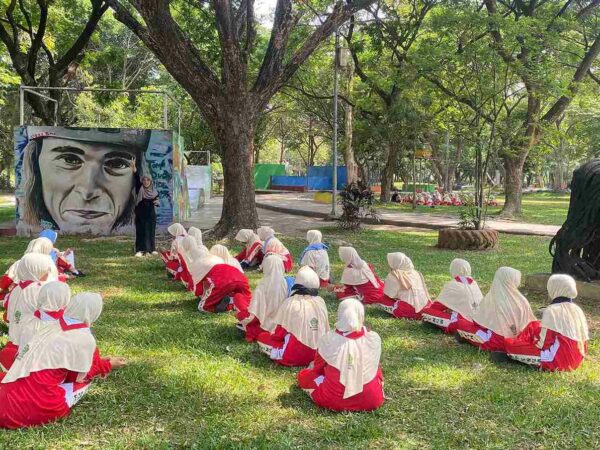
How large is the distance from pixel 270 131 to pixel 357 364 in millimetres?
40056

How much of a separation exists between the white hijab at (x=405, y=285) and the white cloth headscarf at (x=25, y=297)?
11.5ft

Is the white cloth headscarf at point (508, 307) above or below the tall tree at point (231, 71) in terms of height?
below

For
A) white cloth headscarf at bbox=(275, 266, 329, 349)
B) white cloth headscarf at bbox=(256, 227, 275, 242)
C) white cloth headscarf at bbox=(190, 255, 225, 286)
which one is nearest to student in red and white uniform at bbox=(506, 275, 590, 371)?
white cloth headscarf at bbox=(275, 266, 329, 349)

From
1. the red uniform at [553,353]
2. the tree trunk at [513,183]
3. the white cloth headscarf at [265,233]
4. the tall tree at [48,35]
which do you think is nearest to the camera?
the red uniform at [553,353]

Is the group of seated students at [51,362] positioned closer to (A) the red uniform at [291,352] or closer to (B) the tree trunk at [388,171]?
(A) the red uniform at [291,352]

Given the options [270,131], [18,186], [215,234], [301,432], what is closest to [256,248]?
[215,234]

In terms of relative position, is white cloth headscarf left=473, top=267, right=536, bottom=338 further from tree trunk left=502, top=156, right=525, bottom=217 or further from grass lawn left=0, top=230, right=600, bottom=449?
tree trunk left=502, top=156, right=525, bottom=217

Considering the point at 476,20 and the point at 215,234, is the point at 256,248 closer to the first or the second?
the point at 215,234

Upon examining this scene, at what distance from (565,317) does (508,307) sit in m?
0.52

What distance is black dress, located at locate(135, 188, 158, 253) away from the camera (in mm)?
10031

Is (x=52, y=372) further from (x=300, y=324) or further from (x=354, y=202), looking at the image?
(x=354, y=202)

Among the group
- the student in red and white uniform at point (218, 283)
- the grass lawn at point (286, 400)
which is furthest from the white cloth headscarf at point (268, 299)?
the student in red and white uniform at point (218, 283)

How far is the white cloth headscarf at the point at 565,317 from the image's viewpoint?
4.45 metres

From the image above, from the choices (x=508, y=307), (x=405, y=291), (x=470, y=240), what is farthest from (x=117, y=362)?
(x=470, y=240)
